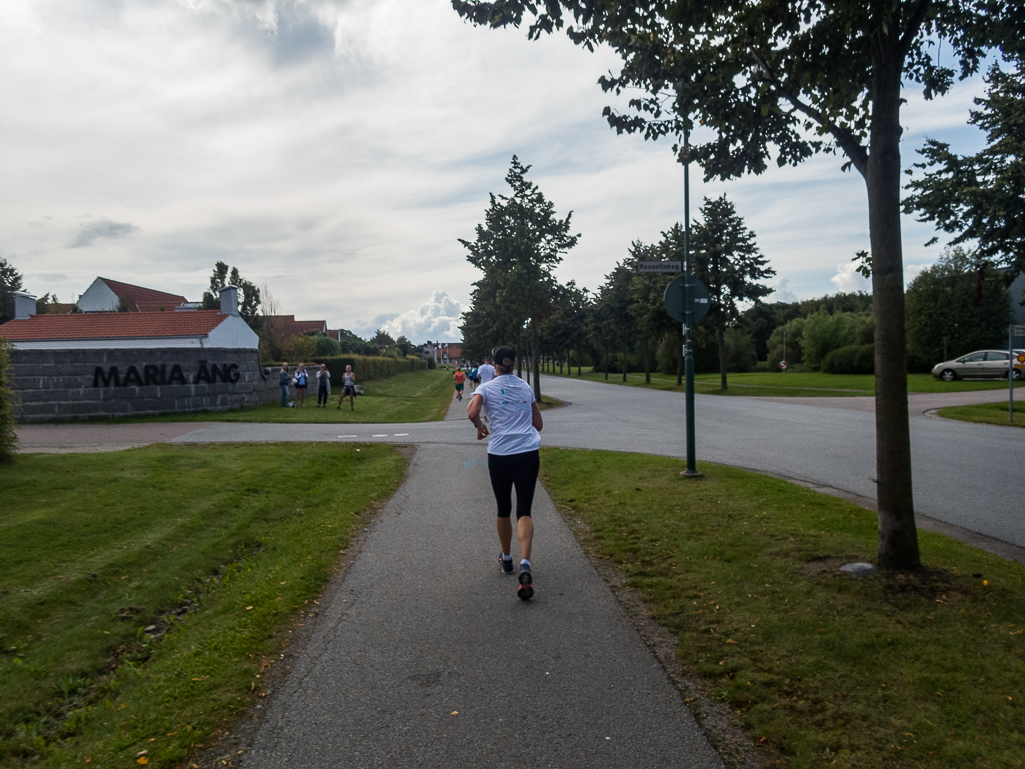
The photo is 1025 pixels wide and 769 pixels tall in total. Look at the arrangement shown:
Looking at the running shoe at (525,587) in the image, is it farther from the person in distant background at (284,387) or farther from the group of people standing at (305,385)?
the person in distant background at (284,387)

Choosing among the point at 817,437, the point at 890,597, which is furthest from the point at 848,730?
the point at 817,437

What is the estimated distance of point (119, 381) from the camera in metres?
21.5

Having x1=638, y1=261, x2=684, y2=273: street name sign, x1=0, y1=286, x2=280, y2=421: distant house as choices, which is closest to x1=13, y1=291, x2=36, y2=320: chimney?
x1=0, y1=286, x2=280, y2=421: distant house

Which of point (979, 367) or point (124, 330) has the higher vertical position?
point (124, 330)

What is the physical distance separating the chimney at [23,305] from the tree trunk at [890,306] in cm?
4709

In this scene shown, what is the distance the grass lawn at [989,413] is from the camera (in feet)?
59.6

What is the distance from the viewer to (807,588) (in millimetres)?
4957

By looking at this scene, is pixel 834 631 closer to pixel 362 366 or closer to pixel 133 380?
pixel 133 380

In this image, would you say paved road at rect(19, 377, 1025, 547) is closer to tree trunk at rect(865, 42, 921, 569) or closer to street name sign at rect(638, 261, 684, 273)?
tree trunk at rect(865, 42, 921, 569)

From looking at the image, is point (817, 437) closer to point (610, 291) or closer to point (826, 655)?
point (826, 655)

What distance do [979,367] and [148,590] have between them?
40.4 m

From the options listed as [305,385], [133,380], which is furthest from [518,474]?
[305,385]

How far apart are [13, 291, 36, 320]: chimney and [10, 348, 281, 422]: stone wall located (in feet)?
82.0

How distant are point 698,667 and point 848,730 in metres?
0.88
